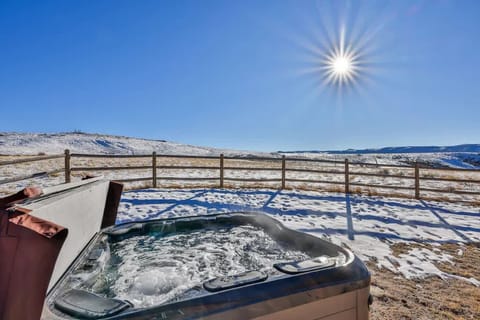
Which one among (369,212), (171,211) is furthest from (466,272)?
(171,211)

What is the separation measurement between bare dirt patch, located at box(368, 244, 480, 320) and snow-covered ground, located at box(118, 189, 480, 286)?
0.49 feet

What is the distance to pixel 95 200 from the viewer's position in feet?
7.55

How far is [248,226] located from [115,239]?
137cm

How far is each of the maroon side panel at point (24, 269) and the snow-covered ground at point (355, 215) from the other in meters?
3.03

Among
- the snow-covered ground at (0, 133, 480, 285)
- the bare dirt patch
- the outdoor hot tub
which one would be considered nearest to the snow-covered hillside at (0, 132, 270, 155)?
the snow-covered ground at (0, 133, 480, 285)

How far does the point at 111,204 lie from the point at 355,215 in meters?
4.14

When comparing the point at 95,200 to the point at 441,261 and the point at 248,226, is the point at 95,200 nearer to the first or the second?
the point at 248,226

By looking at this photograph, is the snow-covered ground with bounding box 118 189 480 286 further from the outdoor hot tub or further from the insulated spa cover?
the insulated spa cover

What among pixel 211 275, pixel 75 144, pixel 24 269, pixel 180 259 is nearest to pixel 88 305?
pixel 24 269

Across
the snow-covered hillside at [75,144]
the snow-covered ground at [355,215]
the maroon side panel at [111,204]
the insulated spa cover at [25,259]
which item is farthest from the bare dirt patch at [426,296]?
the snow-covered hillside at [75,144]

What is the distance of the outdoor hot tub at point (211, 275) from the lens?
44.1 inches

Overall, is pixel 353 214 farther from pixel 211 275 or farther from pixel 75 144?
pixel 75 144

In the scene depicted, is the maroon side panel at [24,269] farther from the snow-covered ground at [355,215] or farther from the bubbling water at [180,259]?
the snow-covered ground at [355,215]

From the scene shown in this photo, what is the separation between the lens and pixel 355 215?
4840mm
